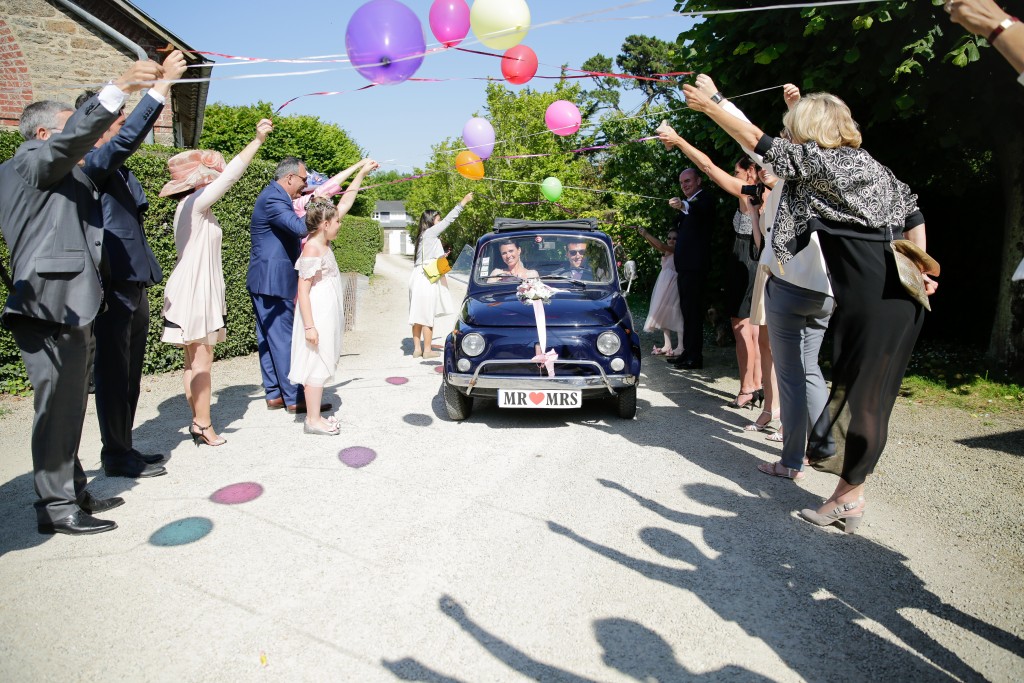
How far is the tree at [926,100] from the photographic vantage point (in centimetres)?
562

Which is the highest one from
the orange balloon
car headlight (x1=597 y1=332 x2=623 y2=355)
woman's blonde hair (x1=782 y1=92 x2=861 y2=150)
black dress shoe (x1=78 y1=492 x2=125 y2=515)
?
the orange balloon

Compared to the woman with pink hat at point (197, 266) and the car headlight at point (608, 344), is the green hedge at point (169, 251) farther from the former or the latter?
the car headlight at point (608, 344)

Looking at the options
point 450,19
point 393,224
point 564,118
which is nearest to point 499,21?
point 450,19

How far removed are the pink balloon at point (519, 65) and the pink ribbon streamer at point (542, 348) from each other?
3622 millimetres

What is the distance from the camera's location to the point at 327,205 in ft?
17.2

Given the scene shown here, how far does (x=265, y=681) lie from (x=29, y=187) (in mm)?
2760

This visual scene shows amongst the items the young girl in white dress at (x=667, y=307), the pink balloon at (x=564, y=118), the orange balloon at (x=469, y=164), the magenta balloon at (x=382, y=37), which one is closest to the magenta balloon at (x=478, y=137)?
the orange balloon at (x=469, y=164)

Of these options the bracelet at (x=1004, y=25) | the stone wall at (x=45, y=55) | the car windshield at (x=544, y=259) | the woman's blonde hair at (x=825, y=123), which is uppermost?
the stone wall at (x=45, y=55)

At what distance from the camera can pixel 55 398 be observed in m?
3.48

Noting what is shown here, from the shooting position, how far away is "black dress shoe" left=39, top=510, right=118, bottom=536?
11.8 feet

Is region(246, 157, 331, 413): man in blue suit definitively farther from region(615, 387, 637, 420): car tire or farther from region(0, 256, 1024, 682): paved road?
region(615, 387, 637, 420): car tire

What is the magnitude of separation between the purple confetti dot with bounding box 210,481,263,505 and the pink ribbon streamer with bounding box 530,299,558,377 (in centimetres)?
238

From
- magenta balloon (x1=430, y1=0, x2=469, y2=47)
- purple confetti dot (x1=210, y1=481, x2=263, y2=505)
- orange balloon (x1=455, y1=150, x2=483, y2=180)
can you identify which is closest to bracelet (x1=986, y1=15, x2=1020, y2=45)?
purple confetti dot (x1=210, y1=481, x2=263, y2=505)

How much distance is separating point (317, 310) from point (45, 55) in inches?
528
